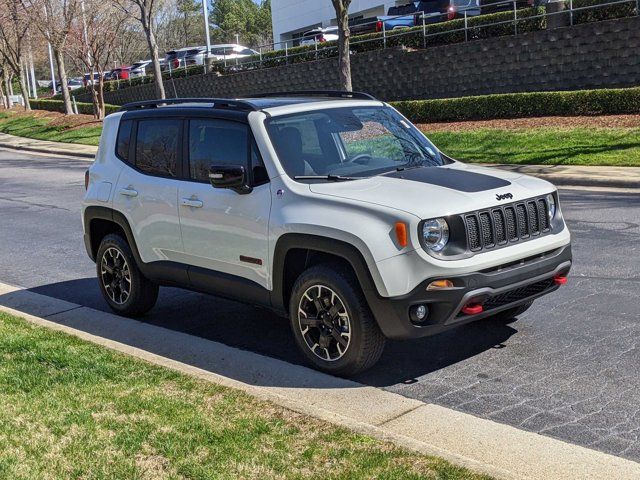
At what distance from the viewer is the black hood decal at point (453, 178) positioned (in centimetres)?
595

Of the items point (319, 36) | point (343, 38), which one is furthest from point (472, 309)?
point (319, 36)

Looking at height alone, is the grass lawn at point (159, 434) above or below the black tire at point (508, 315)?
above

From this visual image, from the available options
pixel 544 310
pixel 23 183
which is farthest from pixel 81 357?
pixel 23 183

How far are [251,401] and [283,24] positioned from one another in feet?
200

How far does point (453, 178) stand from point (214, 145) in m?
1.96

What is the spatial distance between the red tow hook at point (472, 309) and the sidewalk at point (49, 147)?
23.3 metres

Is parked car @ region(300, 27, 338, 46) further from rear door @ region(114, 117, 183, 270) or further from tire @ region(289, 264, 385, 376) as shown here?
tire @ region(289, 264, 385, 376)

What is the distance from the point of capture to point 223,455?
445 centimetres

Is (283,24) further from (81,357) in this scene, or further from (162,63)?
(81,357)

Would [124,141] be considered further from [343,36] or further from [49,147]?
[49,147]

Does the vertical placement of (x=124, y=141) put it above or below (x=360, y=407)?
above

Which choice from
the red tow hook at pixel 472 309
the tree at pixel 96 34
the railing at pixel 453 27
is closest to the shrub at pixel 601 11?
the railing at pixel 453 27

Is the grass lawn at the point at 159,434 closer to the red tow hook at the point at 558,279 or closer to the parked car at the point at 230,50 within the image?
the red tow hook at the point at 558,279

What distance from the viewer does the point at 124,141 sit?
786 cm
